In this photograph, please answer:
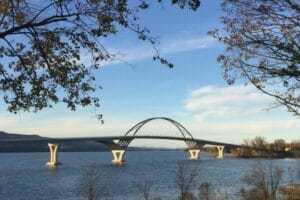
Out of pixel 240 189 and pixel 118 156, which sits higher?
pixel 118 156

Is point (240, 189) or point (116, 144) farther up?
point (116, 144)

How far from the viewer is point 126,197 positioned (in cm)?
5091

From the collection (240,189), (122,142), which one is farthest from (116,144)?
(240,189)

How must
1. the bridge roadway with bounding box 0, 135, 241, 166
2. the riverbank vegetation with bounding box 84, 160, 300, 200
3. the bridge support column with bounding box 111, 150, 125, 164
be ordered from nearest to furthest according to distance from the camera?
the riverbank vegetation with bounding box 84, 160, 300, 200 < the bridge roadway with bounding box 0, 135, 241, 166 < the bridge support column with bounding box 111, 150, 125, 164

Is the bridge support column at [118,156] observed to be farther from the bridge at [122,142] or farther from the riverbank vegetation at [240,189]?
the riverbank vegetation at [240,189]

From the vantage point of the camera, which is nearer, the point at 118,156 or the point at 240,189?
the point at 240,189

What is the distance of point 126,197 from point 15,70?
132 ft

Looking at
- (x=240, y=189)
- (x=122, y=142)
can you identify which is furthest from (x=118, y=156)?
(x=240, y=189)

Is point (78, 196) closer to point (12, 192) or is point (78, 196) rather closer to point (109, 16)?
point (12, 192)

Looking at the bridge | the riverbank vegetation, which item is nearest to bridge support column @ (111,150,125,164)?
the bridge

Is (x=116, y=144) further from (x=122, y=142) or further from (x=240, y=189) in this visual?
(x=240, y=189)

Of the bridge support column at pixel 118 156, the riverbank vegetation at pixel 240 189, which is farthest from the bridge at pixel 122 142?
the riverbank vegetation at pixel 240 189

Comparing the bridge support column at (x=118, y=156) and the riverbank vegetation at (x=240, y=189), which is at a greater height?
the bridge support column at (x=118, y=156)

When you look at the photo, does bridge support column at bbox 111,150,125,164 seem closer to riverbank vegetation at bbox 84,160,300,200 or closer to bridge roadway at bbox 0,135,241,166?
bridge roadway at bbox 0,135,241,166
